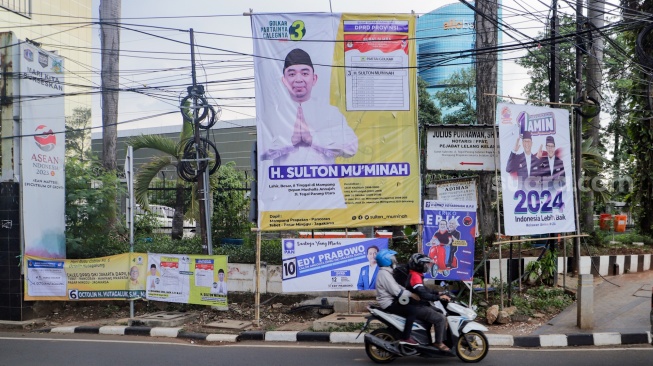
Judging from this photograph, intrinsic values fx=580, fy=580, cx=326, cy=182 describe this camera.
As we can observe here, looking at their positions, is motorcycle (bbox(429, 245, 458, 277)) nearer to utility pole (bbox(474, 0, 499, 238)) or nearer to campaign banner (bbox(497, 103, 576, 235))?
campaign banner (bbox(497, 103, 576, 235))

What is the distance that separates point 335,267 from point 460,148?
130 inches

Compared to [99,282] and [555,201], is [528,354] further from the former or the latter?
[99,282]

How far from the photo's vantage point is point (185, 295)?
37.6ft

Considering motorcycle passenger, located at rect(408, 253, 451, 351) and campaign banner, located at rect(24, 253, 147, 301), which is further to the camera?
campaign banner, located at rect(24, 253, 147, 301)

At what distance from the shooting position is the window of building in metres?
38.8

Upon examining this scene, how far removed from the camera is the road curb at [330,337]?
350 inches

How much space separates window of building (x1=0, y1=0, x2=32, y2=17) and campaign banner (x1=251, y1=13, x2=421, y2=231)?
111 ft

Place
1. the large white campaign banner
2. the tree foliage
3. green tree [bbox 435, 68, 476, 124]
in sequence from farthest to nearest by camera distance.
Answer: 1. the tree foliage
2. green tree [bbox 435, 68, 476, 124]
3. the large white campaign banner

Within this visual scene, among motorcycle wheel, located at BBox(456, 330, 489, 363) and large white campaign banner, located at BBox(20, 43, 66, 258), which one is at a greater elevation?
large white campaign banner, located at BBox(20, 43, 66, 258)

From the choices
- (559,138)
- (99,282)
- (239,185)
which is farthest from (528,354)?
(239,185)

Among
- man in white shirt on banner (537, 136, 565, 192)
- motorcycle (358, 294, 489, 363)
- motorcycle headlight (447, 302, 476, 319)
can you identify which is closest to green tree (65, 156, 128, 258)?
motorcycle (358, 294, 489, 363)

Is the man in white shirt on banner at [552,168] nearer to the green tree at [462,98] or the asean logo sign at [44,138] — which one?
the asean logo sign at [44,138]

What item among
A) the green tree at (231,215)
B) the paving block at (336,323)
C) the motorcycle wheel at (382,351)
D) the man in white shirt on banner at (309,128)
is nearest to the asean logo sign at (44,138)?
the green tree at (231,215)

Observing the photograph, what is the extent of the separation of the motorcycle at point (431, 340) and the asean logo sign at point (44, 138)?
8688 millimetres
